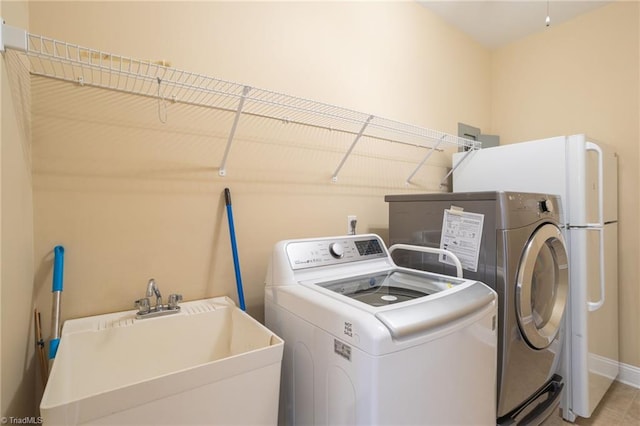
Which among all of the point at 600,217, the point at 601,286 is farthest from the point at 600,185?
the point at 601,286

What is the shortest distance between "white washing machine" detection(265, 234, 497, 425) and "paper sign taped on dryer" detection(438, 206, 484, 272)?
8.3 inches

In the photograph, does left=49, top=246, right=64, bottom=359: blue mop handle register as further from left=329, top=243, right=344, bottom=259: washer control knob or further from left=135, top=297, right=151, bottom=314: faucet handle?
left=329, top=243, right=344, bottom=259: washer control knob

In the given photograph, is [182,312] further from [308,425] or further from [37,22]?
[37,22]

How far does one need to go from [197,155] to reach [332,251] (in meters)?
0.80

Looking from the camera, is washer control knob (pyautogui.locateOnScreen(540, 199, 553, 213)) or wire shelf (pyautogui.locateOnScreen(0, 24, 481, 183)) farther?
washer control knob (pyautogui.locateOnScreen(540, 199, 553, 213))

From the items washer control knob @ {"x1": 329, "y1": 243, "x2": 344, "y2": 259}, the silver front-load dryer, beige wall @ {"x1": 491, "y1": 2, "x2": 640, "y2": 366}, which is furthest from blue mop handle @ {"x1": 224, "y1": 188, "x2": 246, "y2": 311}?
beige wall @ {"x1": 491, "y1": 2, "x2": 640, "y2": 366}

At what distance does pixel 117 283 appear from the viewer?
4.01 ft

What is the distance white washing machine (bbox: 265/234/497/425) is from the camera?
2.85 feet

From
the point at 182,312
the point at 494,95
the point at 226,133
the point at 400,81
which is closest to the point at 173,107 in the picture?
the point at 226,133

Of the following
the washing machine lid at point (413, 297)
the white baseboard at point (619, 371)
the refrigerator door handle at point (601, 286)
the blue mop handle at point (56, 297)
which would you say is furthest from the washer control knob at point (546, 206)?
the blue mop handle at point (56, 297)

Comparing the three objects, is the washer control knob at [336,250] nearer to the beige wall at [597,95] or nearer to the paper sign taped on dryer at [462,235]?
the paper sign taped on dryer at [462,235]

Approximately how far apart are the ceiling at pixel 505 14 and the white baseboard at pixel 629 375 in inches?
117

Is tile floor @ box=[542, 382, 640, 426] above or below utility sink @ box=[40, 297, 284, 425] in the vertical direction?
below

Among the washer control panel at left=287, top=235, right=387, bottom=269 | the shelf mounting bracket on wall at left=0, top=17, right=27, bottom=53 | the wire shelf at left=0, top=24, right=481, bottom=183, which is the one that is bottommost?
the washer control panel at left=287, top=235, right=387, bottom=269
